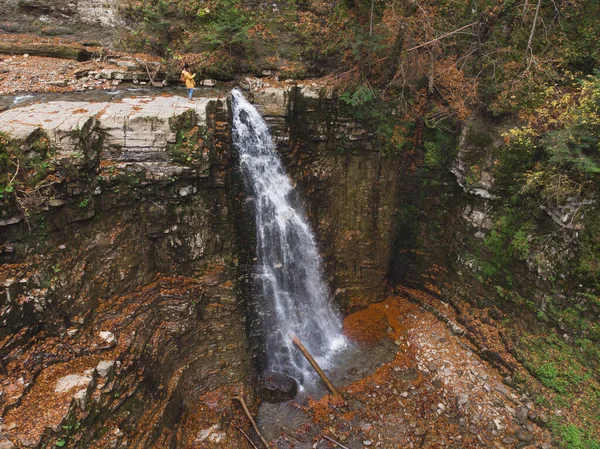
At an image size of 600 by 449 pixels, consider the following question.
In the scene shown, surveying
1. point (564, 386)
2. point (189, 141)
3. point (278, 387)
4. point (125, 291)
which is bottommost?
point (278, 387)

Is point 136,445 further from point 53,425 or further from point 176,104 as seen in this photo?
point 176,104

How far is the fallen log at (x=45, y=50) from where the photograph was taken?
11.8 meters

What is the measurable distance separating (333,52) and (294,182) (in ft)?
16.4

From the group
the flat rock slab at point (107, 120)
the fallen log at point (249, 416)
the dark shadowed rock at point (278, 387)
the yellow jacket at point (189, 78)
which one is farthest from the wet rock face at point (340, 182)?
the fallen log at point (249, 416)

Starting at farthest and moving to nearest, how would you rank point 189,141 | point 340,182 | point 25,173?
1. point 340,182
2. point 189,141
3. point 25,173

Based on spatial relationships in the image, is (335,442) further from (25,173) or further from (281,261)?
(25,173)

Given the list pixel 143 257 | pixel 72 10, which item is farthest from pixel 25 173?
pixel 72 10

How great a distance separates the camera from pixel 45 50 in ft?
39.3

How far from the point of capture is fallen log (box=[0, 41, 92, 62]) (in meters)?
11.8

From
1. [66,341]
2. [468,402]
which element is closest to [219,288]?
[66,341]

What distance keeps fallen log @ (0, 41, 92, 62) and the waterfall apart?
620 centimetres

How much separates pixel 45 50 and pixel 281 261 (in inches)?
444

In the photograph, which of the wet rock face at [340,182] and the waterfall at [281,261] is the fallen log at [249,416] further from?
the wet rock face at [340,182]

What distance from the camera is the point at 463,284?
11992 mm
